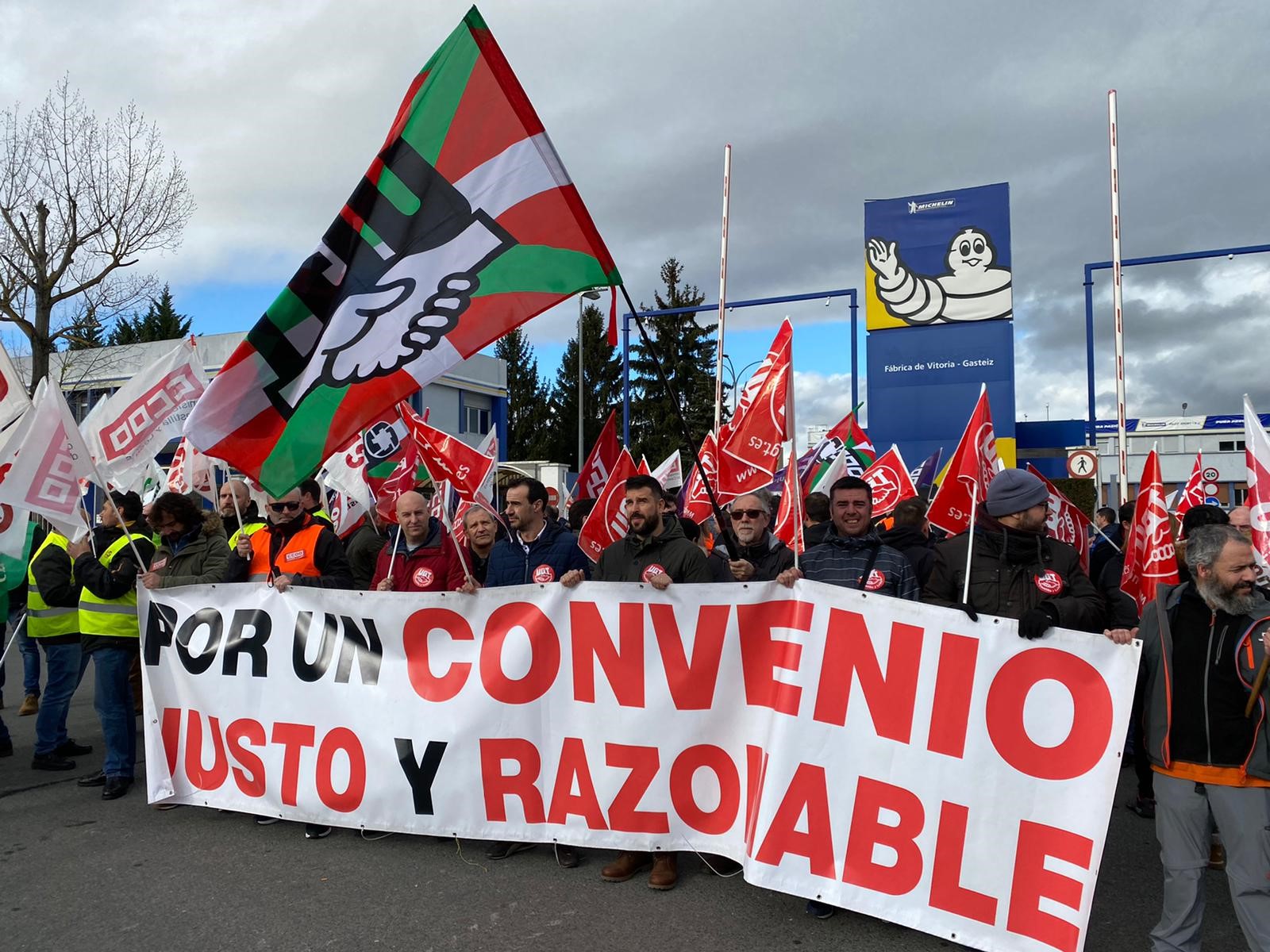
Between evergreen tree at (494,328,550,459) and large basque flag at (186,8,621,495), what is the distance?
5719cm

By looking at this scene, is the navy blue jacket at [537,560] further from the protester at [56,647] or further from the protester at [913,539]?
the protester at [56,647]

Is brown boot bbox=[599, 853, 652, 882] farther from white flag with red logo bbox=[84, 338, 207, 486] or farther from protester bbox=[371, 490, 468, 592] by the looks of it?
white flag with red logo bbox=[84, 338, 207, 486]

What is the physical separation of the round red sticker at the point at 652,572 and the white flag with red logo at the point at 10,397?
161 inches

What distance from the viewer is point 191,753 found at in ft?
18.5

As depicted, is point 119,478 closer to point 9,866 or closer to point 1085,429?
point 9,866

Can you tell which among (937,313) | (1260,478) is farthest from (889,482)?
(937,313)

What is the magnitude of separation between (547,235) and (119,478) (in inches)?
213

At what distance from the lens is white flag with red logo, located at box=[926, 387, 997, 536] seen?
18.6 feet

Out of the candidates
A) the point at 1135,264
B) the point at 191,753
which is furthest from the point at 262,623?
the point at 1135,264

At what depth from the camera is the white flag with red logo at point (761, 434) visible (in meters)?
5.28

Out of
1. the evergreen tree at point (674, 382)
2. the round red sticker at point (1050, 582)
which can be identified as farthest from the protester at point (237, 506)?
the evergreen tree at point (674, 382)

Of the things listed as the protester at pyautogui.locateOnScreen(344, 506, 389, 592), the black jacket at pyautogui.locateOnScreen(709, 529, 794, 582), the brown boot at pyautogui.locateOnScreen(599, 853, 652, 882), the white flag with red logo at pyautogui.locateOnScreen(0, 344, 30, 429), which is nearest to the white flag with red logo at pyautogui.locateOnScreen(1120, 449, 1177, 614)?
the black jacket at pyautogui.locateOnScreen(709, 529, 794, 582)

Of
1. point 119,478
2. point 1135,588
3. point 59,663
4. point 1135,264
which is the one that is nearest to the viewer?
point 1135,588

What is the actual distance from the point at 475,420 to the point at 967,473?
37.8 m
